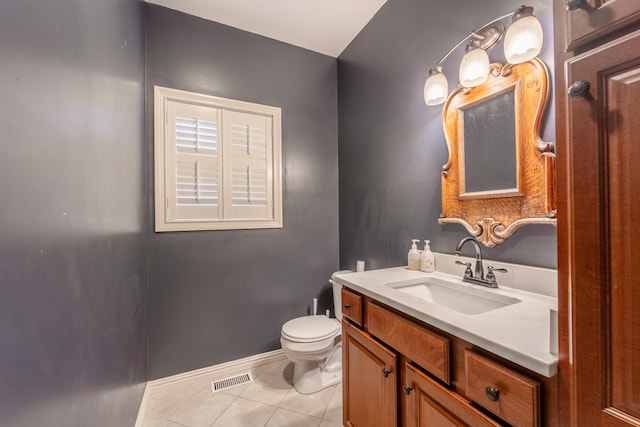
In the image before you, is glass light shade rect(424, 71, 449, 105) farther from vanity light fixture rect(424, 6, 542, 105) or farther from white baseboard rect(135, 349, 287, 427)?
white baseboard rect(135, 349, 287, 427)

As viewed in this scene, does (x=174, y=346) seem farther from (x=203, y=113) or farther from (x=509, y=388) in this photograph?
(x=509, y=388)

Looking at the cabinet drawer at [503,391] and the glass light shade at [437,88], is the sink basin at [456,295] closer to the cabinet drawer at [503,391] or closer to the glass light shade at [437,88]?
the cabinet drawer at [503,391]

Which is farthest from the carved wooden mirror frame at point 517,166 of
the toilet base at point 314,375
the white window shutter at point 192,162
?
the white window shutter at point 192,162

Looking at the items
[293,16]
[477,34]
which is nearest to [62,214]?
[477,34]

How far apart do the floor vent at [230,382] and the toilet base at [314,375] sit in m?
0.40

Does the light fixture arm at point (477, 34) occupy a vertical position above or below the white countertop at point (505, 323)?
above

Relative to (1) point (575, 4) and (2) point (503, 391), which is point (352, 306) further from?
(1) point (575, 4)

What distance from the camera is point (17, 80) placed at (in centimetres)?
49

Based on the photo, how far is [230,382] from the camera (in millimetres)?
1938

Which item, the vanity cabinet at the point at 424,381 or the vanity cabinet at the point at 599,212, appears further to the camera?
the vanity cabinet at the point at 424,381

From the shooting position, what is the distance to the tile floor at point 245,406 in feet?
5.09

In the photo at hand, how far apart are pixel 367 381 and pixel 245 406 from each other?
3.39 feet

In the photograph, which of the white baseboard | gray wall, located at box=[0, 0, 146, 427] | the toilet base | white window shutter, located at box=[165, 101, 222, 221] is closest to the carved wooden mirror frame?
the toilet base

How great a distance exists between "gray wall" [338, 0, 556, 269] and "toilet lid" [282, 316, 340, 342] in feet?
1.90
